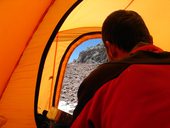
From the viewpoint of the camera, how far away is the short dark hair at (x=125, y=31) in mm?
935

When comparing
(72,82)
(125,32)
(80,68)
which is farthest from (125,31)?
(80,68)

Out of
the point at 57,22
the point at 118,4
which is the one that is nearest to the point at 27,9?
the point at 57,22

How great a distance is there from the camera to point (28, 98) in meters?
1.87

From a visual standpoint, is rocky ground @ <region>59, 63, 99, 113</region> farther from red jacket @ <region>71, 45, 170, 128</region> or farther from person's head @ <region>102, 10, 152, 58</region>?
red jacket @ <region>71, 45, 170, 128</region>

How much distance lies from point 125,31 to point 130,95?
0.84 feet

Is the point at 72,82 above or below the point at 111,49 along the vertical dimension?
above

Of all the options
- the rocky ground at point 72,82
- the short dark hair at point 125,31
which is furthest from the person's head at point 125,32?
the rocky ground at point 72,82

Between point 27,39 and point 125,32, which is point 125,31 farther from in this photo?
point 27,39

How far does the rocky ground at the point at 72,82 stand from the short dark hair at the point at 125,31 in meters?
2.45

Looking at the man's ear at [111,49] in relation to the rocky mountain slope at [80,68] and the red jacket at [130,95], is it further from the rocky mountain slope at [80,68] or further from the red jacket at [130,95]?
the rocky mountain slope at [80,68]

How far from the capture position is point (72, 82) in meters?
4.18

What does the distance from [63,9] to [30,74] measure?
43 centimetres

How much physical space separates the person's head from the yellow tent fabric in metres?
0.70

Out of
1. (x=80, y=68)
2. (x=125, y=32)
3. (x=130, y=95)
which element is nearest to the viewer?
(x=130, y=95)
